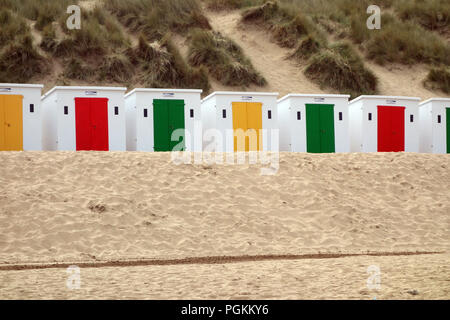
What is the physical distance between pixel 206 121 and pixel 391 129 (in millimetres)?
5647

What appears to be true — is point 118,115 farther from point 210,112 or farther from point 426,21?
point 426,21

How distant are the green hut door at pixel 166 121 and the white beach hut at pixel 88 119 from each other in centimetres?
94

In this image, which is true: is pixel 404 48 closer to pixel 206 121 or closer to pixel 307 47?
pixel 307 47

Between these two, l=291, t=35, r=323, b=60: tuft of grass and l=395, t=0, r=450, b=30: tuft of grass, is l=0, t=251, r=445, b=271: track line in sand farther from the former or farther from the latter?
l=395, t=0, r=450, b=30: tuft of grass

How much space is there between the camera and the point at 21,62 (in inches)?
1189

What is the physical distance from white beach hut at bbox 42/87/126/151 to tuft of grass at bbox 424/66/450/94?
18.4 m

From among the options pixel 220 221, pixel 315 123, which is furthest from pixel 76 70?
pixel 220 221

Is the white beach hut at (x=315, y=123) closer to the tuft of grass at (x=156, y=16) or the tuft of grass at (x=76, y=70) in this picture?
the tuft of grass at (x=76, y=70)

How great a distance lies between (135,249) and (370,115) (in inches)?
443

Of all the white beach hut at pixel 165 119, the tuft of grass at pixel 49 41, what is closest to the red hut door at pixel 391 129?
the white beach hut at pixel 165 119

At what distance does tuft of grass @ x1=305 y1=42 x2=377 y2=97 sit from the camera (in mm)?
33875

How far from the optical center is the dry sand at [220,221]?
10.8 metres

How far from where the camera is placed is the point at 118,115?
69.9ft

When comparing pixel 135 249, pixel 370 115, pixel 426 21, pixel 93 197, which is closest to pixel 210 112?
pixel 370 115
